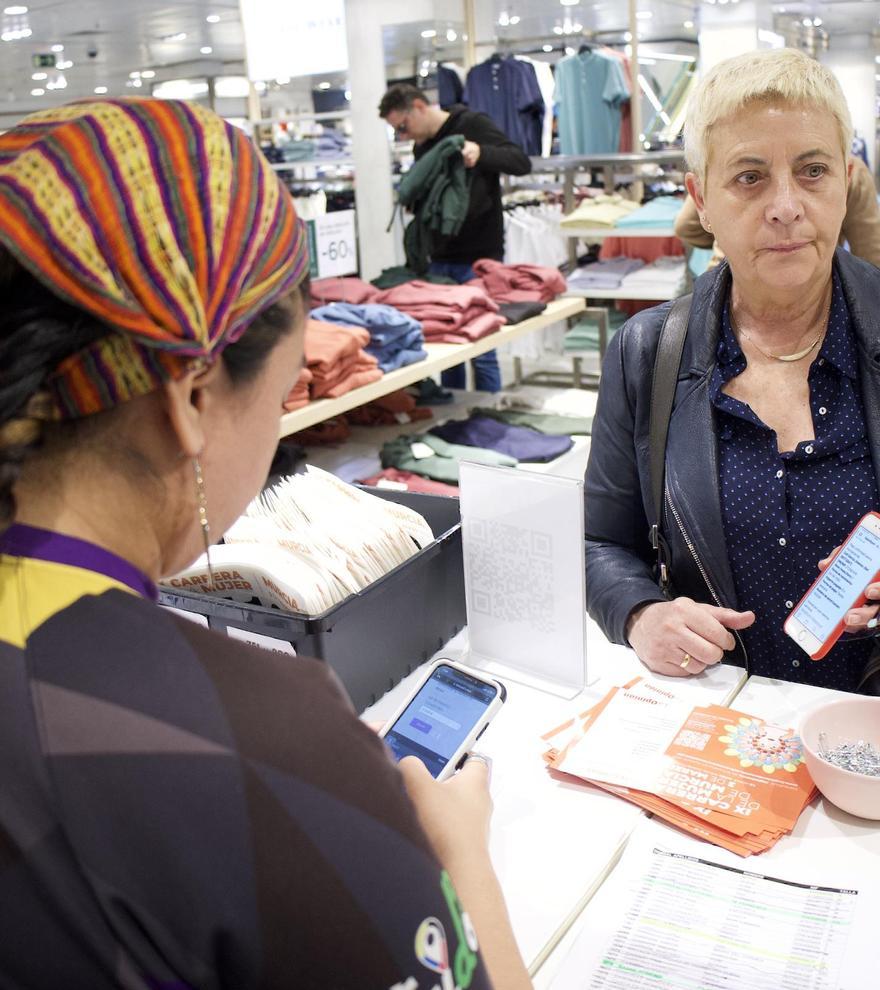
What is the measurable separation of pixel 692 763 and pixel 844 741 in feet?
0.64

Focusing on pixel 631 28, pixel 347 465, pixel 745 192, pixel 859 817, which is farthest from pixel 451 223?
pixel 859 817

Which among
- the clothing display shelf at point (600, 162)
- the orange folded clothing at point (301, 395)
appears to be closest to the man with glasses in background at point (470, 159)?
the clothing display shelf at point (600, 162)

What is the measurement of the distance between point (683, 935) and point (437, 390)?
3572mm

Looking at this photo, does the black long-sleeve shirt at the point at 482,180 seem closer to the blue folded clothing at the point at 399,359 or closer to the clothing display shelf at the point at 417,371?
the clothing display shelf at the point at 417,371

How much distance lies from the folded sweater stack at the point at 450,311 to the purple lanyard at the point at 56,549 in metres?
3.34

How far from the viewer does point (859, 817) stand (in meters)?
1.17

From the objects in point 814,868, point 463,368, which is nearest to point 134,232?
point 814,868

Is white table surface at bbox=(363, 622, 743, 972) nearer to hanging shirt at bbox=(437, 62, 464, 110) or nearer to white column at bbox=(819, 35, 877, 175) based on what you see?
hanging shirt at bbox=(437, 62, 464, 110)

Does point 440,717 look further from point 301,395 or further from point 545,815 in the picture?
point 301,395

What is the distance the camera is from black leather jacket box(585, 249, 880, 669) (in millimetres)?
1663

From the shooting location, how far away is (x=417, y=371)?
3543 mm

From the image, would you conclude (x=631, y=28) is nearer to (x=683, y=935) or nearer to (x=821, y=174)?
(x=821, y=174)

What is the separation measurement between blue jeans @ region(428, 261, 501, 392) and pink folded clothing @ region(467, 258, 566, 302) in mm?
230

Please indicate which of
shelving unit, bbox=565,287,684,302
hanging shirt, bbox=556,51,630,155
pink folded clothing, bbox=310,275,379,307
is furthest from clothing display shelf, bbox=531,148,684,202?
pink folded clothing, bbox=310,275,379,307
